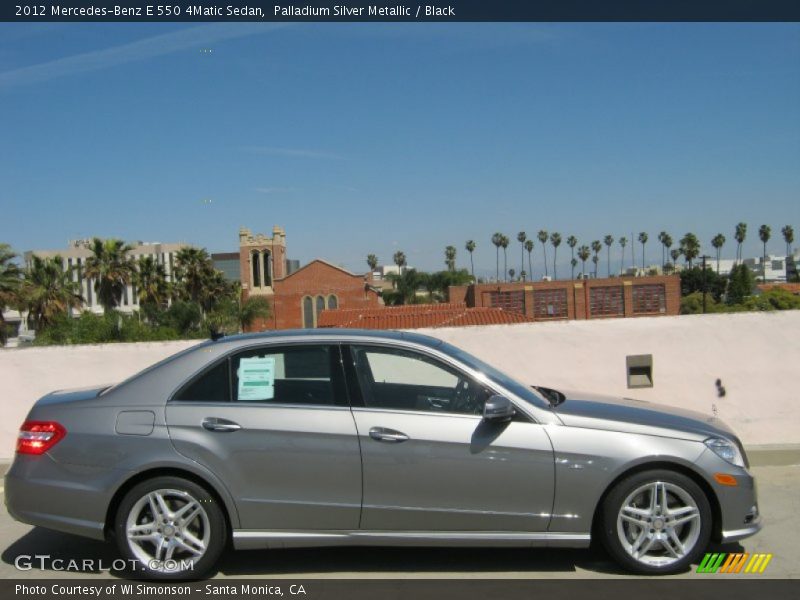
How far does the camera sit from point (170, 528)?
4539 millimetres

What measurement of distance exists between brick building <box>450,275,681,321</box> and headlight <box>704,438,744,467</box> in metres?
65.6

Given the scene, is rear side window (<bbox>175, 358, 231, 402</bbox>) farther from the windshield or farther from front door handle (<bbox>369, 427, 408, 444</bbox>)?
the windshield

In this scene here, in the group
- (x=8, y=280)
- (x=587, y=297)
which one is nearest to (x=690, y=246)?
(x=587, y=297)

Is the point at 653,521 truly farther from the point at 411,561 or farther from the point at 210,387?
the point at 210,387

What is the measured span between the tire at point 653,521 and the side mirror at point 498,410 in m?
0.77

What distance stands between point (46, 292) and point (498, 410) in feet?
164

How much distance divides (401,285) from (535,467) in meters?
95.3

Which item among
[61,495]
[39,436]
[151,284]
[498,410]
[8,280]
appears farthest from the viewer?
[151,284]

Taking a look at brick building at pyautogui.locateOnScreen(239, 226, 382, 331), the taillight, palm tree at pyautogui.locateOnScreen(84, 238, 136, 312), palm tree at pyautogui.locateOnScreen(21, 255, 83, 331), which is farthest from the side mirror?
brick building at pyautogui.locateOnScreen(239, 226, 382, 331)

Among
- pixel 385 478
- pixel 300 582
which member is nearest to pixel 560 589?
pixel 385 478

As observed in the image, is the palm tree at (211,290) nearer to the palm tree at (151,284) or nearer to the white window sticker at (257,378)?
the palm tree at (151,284)

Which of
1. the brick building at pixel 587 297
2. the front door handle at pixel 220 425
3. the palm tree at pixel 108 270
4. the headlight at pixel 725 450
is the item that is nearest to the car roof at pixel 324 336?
the front door handle at pixel 220 425

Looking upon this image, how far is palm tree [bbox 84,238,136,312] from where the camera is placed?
55844mm

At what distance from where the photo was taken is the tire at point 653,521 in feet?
14.9
